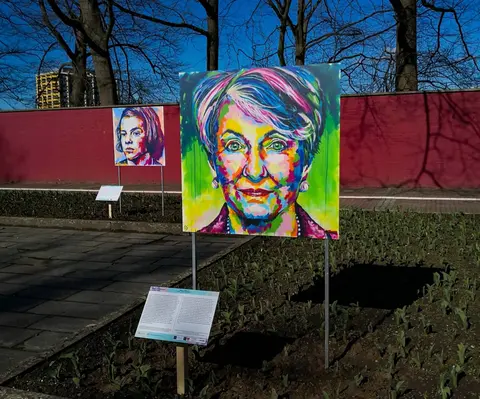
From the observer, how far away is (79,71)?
909 inches

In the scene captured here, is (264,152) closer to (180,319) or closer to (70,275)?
(180,319)

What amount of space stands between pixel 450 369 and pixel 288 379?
984 mm

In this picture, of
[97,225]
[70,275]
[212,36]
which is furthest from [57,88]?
[70,275]

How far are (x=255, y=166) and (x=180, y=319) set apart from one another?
3.50ft

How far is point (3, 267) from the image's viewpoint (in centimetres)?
623

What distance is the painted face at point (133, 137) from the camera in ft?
31.4

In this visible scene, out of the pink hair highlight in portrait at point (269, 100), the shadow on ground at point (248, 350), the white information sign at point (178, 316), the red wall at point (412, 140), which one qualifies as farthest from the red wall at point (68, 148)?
the white information sign at point (178, 316)

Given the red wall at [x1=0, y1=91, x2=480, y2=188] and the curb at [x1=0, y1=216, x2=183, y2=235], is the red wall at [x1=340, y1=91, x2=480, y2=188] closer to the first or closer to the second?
the red wall at [x1=0, y1=91, x2=480, y2=188]

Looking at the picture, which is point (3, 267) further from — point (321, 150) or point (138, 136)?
point (321, 150)

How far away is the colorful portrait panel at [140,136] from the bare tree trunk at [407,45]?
9471mm

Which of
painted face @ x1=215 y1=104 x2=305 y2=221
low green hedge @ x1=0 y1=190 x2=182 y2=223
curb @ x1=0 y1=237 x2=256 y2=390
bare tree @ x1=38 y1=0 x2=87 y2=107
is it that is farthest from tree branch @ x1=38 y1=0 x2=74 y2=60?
painted face @ x1=215 y1=104 x2=305 y2=221

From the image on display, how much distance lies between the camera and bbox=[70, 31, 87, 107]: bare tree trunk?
75.4 ft

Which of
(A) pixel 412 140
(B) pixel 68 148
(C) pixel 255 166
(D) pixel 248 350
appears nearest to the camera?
(C) pixel 255 166

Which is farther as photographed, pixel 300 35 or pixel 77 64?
pixel 77 64
